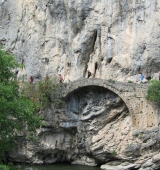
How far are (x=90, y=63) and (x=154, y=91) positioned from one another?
8.18 meters

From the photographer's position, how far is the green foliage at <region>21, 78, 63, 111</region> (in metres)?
27.6

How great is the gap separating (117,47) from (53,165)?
10.3m

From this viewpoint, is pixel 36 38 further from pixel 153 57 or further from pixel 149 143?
pixel 149 143

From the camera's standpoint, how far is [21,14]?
35.3m

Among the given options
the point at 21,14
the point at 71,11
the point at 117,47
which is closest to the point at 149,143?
the point at 117,47

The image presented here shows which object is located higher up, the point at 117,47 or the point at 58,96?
the point at 117,47

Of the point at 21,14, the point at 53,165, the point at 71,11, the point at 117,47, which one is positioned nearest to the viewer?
the point at 53,165

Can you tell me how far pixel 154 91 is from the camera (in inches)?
978

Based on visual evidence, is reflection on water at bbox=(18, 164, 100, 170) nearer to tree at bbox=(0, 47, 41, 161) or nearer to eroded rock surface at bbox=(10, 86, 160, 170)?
eroded rock surface at bbox=(10, 86, 160, 170)

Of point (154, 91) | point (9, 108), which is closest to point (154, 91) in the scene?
point (154, 91)

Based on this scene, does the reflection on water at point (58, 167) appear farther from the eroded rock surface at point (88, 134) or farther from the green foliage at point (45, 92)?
the green foliage at point (45, 92)

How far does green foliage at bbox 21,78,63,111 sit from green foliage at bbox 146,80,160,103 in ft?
22.0

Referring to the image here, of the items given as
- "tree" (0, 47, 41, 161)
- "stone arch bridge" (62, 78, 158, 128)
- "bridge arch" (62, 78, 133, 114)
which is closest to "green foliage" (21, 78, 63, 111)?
"bridge arch" (62, 78, 133, 114)

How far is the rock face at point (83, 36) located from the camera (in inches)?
1141
